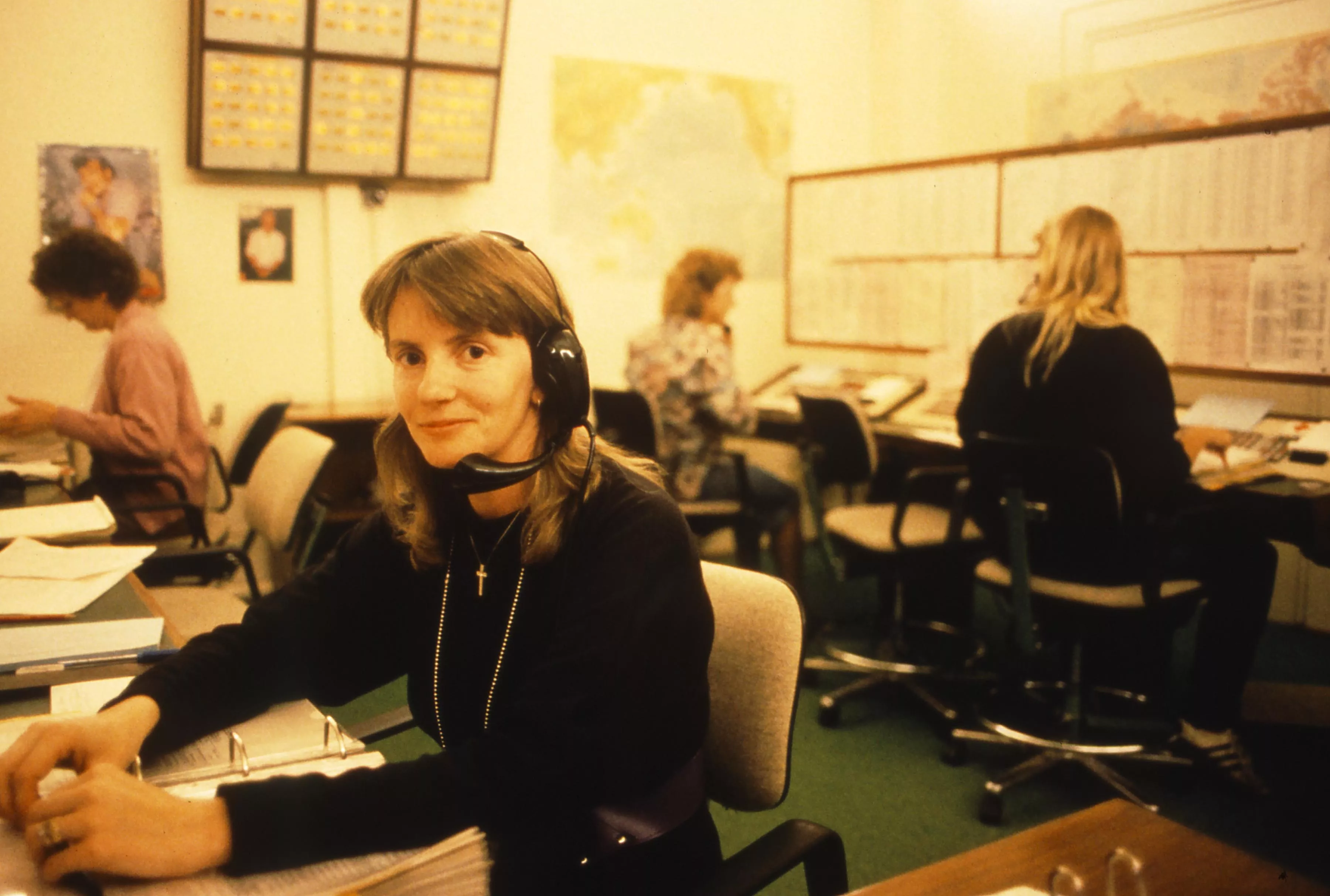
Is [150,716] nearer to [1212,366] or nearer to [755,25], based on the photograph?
[1212,366]

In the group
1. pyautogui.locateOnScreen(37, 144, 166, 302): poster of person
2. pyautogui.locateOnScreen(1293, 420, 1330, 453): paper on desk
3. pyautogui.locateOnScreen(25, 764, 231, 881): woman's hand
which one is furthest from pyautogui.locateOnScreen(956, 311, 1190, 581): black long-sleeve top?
pyautogui.locateOnScreen(37, 144, 166, 302): poster of person

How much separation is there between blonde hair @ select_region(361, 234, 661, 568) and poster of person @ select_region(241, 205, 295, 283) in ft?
9.50

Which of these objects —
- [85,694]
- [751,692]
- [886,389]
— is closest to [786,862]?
[751,692]

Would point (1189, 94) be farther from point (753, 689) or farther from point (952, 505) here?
point (753, 689)

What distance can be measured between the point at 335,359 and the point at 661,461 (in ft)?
4.71

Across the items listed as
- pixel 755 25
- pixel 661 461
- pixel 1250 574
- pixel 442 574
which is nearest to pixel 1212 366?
pixel 1250 574

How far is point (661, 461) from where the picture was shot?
3205mm

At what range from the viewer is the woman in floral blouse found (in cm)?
326

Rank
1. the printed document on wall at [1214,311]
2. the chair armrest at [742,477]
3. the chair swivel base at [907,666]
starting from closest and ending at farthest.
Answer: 1. the chair swivel base at [907,666]
2. the printed document on wall at [1214,311]
3. the chair armrest at [742,477]

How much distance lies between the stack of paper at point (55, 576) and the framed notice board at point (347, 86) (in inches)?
87.0

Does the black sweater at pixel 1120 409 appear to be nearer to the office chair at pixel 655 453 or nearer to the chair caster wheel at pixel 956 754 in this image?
the chair caster wheel at pixel 956 754

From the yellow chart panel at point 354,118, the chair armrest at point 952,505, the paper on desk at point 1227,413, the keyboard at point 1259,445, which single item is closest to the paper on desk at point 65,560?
the chair armrest at point 952,505

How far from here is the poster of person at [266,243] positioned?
368 cm

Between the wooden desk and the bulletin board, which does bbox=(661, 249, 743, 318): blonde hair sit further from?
the wooden desk
